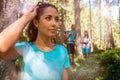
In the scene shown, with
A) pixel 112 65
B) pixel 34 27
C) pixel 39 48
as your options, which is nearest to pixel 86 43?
pixel 112 65

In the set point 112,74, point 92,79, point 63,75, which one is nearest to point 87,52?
point 92,79

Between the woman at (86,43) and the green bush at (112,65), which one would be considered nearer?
the green bush at (112,65)

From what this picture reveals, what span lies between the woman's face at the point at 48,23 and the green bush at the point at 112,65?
5.52 metres

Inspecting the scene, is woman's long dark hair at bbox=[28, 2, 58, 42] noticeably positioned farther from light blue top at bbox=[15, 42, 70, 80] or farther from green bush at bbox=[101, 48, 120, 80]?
green bush at bbox=[101, 48, 120, 80]

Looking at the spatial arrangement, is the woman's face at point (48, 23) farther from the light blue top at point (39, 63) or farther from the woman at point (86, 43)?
the woman at point (86, 43)

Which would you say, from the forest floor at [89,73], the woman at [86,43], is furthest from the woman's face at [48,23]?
the woman at [86,43]

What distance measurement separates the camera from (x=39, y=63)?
1.45 metres

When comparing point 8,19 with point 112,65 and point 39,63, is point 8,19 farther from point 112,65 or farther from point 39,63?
point 112,65

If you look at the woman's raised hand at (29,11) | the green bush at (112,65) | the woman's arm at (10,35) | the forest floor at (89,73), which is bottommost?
the forest floor at (89,73)

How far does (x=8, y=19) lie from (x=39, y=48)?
8.27 feet

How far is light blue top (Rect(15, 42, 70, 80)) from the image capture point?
1423 mm

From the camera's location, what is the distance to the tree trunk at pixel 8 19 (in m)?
3.77

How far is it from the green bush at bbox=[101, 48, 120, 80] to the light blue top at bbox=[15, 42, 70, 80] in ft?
18.3

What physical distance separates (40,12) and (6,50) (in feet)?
1.04
